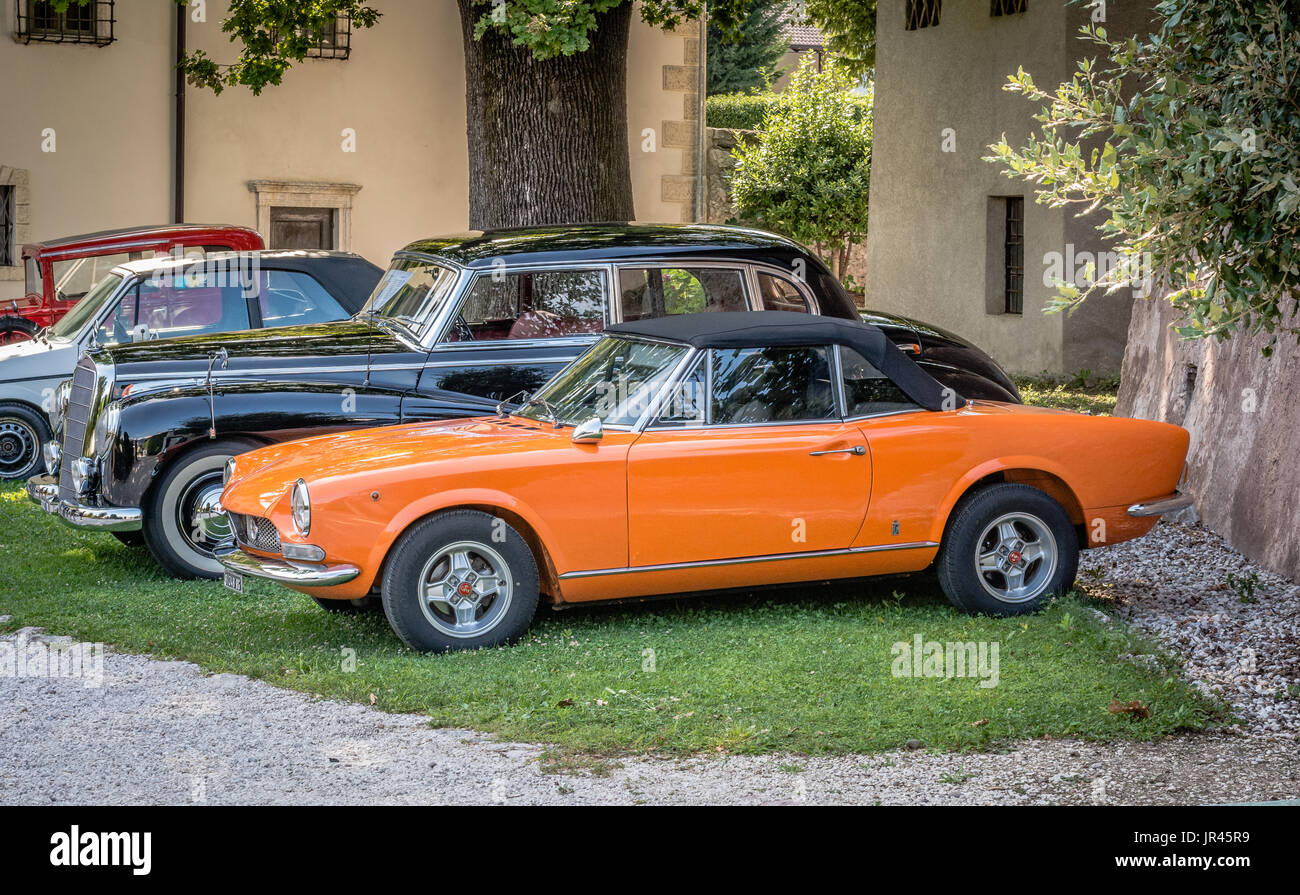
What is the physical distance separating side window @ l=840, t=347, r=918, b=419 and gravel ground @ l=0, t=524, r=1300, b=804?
1.92 meters

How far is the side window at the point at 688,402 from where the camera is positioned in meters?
6.96

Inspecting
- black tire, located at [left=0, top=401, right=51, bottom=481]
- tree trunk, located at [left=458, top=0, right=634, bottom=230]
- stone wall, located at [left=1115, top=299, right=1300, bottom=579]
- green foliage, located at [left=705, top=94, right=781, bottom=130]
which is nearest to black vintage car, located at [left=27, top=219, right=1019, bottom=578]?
stone wall, located at [left=1115, top=299, right=1300, bottom=579]

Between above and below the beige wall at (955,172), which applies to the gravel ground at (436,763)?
below

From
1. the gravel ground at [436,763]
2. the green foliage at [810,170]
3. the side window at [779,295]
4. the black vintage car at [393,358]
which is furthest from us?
the green foliage at [810,170]

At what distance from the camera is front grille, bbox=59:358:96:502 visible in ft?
27.9

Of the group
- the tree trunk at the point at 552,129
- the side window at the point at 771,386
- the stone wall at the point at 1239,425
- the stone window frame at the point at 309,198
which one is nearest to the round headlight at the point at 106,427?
the side window at the point at 771,386

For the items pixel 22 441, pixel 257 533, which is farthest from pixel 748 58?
pixel 257 533

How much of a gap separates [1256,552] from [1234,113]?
4358 millimetres

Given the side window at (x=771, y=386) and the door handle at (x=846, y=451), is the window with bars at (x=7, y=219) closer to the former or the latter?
the side window at (x=771, y=386)

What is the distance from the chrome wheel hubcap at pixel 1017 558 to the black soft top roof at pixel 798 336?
705mm

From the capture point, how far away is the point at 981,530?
720 centimetres

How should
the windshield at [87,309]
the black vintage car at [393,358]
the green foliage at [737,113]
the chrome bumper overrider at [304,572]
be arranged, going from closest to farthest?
the chrome bumper overrider at [304,572], the black vintage car at [393,358], the windshield at [87,309], the green foliage at [737,113]

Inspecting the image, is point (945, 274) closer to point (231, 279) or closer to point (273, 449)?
point (231, 279)

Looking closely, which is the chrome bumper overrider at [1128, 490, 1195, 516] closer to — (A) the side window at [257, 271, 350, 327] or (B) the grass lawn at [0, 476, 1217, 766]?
(B) the grass lawn at [0, 476, 1217, 766]
